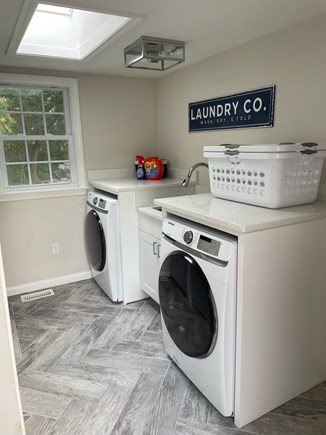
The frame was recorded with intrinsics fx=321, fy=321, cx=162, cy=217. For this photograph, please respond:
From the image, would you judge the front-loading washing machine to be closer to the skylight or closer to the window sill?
the skylight

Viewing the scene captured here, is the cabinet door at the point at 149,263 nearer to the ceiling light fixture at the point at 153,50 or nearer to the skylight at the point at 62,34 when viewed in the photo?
the ceiling light fixture at the point at 153,50

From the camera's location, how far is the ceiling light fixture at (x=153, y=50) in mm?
2080

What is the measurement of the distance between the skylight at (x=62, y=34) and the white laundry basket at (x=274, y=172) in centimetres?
121

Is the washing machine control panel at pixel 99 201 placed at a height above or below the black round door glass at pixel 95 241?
above

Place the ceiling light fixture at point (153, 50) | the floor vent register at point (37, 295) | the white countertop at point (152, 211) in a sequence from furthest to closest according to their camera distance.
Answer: the floor vent register at point (37, 295), the white countertop at point (152, 211), the ceiling light fixture at point (153, 50)

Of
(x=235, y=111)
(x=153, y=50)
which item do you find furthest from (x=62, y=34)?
(x=235, y=111)

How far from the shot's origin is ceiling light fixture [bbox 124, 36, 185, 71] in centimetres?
208

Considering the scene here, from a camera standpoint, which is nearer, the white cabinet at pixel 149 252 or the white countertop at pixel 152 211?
the white countertop at pixel 152 211

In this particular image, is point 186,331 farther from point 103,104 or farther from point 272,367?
point 103,104

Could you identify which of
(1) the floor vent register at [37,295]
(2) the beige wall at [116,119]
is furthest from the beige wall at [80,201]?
(1) the floor vent register at [37,295]

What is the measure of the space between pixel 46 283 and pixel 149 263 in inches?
48.5

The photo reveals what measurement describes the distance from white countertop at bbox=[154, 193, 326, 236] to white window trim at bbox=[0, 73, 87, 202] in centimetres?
149

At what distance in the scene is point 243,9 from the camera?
1.71 metres

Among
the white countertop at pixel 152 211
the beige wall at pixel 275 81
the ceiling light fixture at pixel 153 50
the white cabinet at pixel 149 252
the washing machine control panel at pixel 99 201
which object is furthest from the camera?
the washing machine control panel at pixel 99 201
